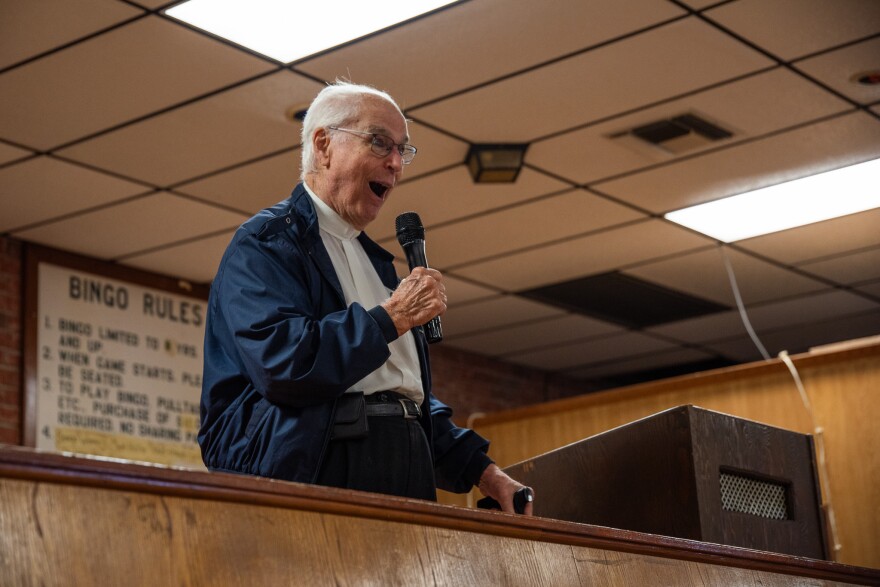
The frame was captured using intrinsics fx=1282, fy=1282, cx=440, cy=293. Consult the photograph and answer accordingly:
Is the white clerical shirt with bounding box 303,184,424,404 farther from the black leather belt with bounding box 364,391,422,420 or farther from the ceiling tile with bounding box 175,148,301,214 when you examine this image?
the ceiling tile with bounding box 175,148,301,214

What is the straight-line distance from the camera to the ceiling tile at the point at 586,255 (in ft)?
18.7

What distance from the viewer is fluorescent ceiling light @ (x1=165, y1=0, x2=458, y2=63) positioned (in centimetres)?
372

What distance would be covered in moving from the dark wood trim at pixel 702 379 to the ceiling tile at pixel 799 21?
988mm

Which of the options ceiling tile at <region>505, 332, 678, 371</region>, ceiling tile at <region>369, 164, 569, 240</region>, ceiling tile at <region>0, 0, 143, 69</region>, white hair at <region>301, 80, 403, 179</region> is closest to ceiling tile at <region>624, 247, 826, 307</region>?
ceiling tile at <region>505, 332, 678, 371</region>

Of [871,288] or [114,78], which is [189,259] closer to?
[114,78]

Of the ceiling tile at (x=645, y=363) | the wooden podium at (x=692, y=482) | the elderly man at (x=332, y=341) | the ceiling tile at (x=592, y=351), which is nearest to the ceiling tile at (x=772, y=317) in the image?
the ceiling tile at (x=592, y=351)

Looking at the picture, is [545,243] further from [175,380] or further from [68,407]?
[68,407]

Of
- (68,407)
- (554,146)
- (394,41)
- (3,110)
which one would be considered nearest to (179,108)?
(3,110)

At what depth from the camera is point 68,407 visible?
5418 millimetres

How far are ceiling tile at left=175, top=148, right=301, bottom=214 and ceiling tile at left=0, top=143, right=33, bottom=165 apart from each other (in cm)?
61

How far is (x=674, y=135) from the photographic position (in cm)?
468

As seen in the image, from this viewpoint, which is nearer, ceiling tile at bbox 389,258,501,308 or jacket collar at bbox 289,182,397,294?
jacket collar at bbox 289,182,397,294

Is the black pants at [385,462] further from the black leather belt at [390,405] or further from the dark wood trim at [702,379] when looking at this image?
the dark wood trim at [702,379]

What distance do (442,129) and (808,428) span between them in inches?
64.3
